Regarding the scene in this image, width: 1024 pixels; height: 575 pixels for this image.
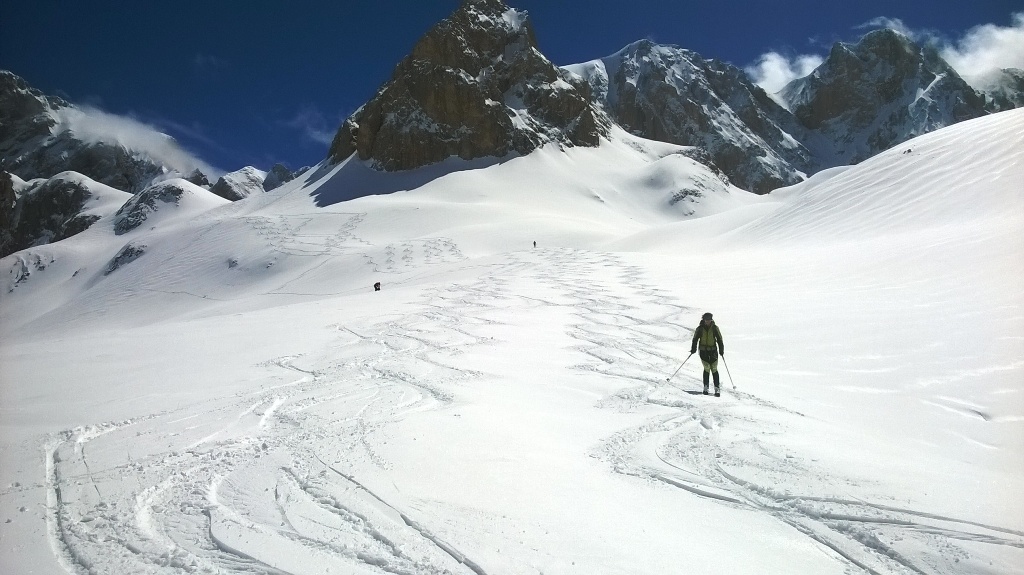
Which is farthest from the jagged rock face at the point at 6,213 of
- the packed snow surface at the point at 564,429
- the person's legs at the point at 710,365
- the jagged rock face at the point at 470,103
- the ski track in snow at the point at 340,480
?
the person's legs at the point at 710,365

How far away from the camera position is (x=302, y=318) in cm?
1377

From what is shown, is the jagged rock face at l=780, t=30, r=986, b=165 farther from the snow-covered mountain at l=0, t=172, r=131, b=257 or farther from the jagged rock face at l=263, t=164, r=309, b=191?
the snow-covered mountain at l=0, t=172, r=131, b=257

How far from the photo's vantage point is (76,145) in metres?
136

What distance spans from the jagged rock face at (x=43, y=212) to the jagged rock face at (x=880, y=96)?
593ft

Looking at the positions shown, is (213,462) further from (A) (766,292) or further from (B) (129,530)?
(A) (766,292)

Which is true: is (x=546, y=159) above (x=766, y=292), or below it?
above

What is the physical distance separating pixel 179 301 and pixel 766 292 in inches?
1235

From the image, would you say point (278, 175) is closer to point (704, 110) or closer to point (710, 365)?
point (704, 110)

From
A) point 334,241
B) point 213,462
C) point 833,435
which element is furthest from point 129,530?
point 334,241

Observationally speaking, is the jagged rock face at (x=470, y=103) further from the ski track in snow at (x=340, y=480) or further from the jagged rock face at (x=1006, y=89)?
the jagged rock face at (x=1006, y=89)

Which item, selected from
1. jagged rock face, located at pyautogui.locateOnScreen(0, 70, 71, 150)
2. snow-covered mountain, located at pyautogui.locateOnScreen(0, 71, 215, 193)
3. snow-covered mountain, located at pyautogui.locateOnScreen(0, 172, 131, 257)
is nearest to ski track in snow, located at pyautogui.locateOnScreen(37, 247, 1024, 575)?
snow-covered mountain, located at pyautogui.locateOnScreen(0, 172, 131, 257)

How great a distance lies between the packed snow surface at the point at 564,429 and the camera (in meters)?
3.63

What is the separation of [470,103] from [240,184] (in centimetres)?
9066

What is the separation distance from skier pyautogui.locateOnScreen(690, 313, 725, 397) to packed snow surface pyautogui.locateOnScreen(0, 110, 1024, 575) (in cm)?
32
